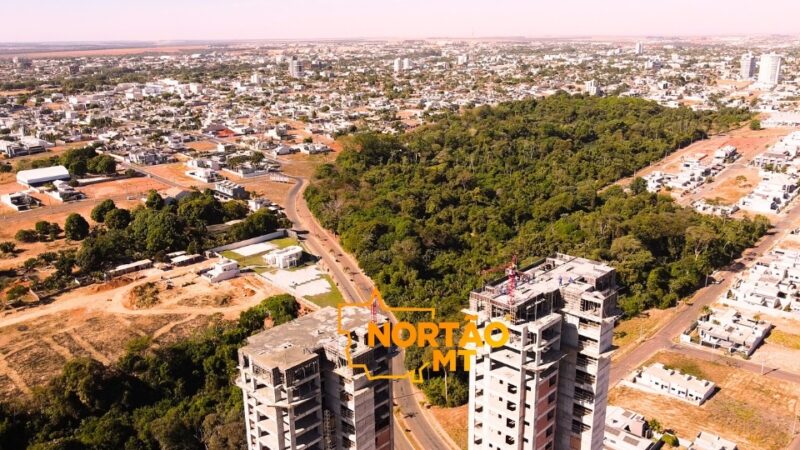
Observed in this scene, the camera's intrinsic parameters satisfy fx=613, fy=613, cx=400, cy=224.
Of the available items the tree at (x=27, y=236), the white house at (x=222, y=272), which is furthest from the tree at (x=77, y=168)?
the white house at (x=222, y=272)

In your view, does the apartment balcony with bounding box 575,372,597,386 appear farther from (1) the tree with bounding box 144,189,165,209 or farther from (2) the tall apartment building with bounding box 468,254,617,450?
(1) the tree with bounding box 144,189,165,209

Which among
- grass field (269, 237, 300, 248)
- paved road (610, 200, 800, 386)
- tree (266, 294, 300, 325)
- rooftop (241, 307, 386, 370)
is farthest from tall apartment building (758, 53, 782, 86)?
rooftop (241, 307, 386, 370)

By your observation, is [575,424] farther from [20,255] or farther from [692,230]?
[20,255]

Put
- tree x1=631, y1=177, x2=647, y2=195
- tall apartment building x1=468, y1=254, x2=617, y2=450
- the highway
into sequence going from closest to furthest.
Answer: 1. tall apartment building x1=468, y1=254, x2=617, y2=450
2. the highway
3. tree x1=631, y1=177, x2=647, y2=195

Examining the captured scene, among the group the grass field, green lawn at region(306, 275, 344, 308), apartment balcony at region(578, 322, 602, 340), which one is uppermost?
apartment balcony at region(578, 322, 602, 340)

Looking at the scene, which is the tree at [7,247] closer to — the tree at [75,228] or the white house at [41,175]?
the tree at [75,228]
